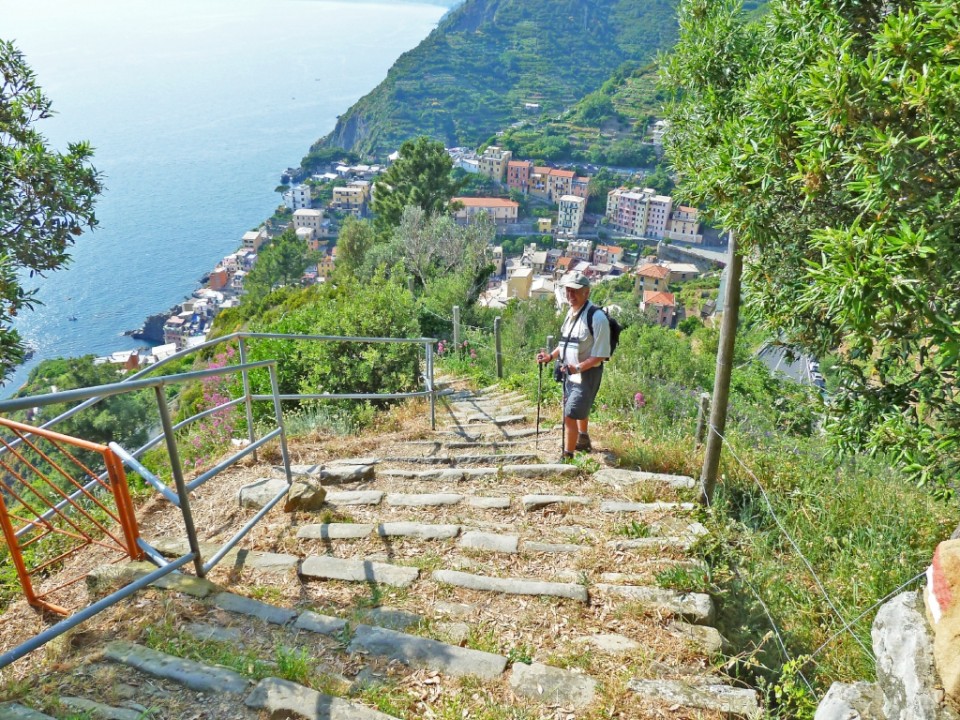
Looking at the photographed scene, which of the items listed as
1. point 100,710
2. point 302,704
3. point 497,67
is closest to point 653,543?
point 302,704

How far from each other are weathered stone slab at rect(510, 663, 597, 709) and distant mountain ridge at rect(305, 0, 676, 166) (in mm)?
111355

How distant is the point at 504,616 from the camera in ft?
9.60

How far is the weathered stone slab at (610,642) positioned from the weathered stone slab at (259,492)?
2.21m

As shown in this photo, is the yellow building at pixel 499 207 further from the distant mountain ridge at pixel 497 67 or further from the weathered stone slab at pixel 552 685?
the weathered stone slab at pixel 552 685

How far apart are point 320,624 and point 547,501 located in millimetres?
1850

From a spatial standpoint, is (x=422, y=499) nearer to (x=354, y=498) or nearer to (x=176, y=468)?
(x=354, y=498)

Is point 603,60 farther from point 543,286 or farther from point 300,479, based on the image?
point 300,479

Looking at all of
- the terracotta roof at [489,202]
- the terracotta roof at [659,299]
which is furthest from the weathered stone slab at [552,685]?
the terracotta roof at [489,202]

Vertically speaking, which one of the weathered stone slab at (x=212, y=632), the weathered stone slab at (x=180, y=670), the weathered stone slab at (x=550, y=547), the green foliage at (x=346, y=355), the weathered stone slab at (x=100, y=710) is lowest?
the green foliage at (x=346, y=355)

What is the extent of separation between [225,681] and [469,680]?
3.07 feet

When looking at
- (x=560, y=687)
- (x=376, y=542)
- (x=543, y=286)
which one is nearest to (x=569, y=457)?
(x=376, y=542)

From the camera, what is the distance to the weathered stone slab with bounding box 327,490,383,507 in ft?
13.7

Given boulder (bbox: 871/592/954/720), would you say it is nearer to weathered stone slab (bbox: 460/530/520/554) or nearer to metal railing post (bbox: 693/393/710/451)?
weathered stone slab (bbox: 460/530/520/554)

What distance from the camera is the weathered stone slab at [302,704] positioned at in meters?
2.17
